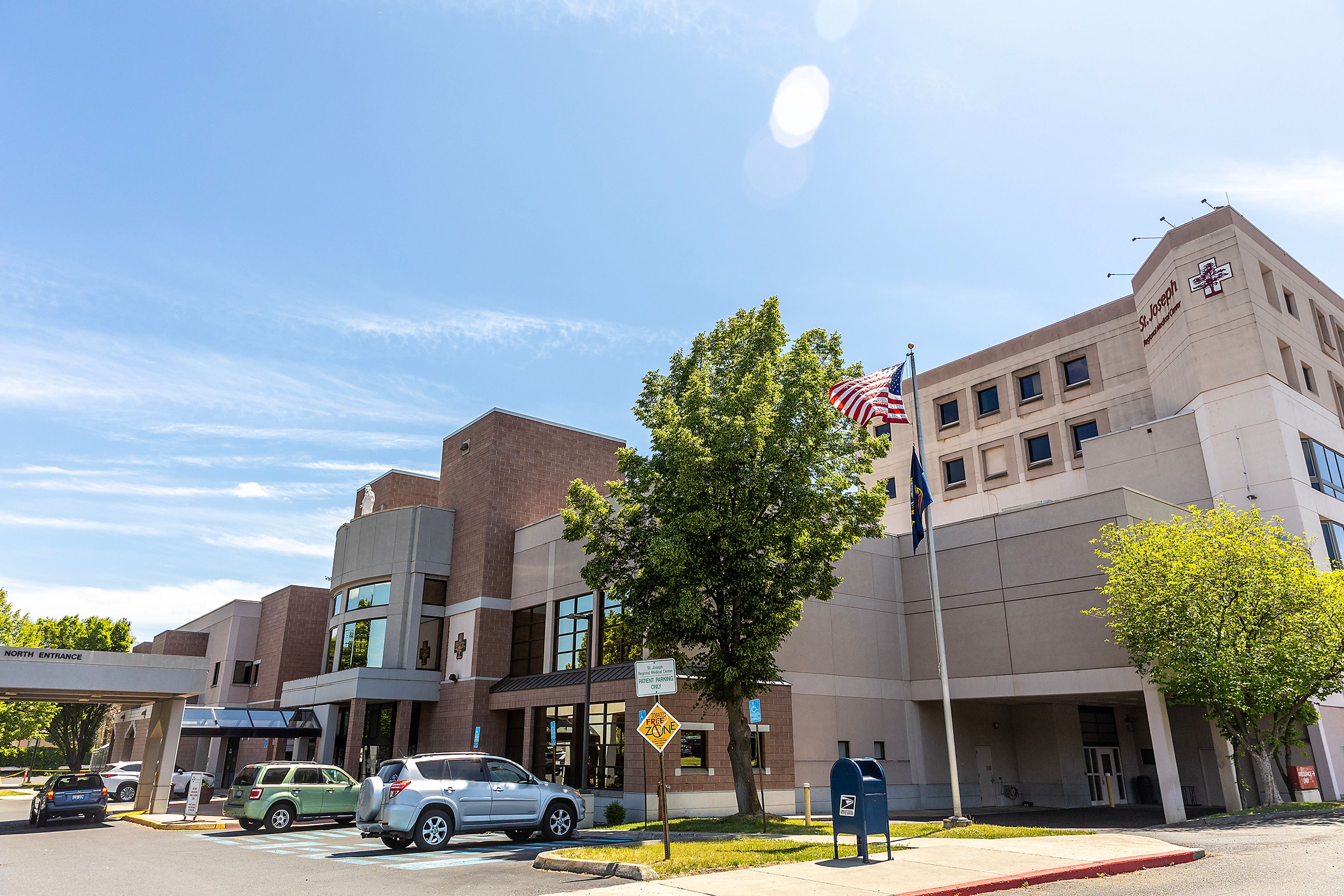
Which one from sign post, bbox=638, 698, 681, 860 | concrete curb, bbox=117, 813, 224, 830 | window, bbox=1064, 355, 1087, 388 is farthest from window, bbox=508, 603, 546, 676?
window, bbox=1064, 355, 1087, 388

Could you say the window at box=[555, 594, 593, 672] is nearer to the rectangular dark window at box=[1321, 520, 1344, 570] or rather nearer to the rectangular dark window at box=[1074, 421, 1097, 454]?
the rectangular dark window at box=[1074, 421, 1097, 454]

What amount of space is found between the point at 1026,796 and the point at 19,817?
1428 inches

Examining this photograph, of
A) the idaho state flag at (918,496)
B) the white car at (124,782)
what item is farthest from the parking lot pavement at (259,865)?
the white car at (124,782)

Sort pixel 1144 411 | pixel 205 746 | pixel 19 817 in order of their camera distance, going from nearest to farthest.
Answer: pixel 19 817
pixel 1144 411
pixel 205 746

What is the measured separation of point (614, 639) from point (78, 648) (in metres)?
50.8

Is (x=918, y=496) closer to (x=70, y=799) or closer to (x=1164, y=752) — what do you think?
(x=1164, y=752)

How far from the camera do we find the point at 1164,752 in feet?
80.5

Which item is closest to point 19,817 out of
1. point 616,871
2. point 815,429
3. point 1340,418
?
point 616,871

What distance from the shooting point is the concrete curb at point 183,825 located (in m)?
24.7

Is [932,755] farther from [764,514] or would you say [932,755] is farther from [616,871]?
[616,871]

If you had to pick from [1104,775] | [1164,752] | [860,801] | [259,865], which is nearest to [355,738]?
[259,865]

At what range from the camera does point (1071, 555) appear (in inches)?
1089

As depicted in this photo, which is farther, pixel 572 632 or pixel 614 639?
pixel 572 632

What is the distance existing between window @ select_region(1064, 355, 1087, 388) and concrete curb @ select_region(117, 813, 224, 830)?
4021cm
